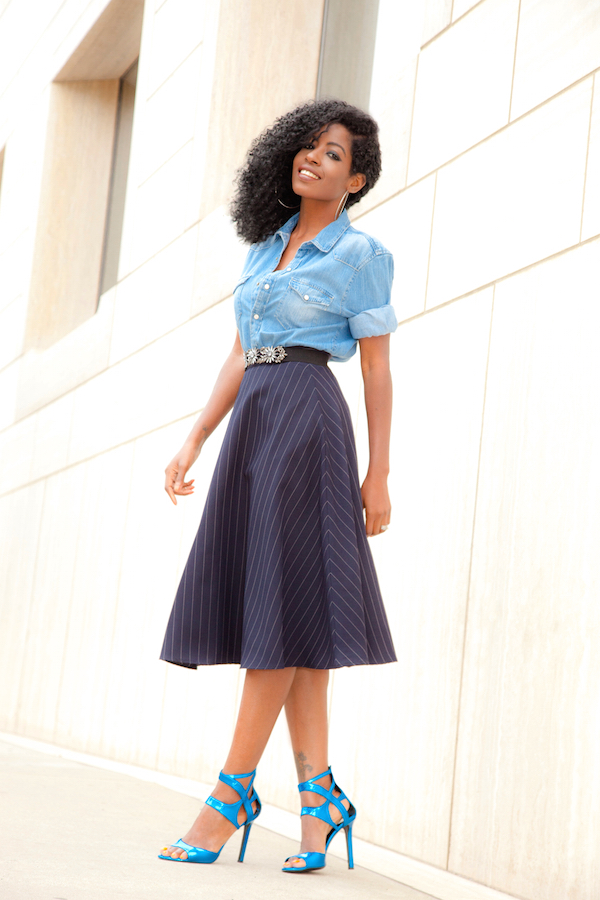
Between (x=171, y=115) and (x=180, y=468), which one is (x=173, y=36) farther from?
(x=180, y=468)

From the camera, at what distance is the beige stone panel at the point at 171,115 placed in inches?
208

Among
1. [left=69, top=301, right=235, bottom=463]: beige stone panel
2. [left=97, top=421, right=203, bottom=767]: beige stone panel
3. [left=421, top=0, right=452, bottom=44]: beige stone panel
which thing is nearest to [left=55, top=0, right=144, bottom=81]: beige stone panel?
[left=69, top=301, right=235, bottom=463]: beige stone panel

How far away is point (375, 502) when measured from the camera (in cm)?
199

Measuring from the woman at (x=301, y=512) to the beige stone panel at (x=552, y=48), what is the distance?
541 millimetres

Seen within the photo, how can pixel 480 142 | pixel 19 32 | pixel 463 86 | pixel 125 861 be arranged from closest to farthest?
1. pixel 125 861
2. pixel 480 142
3. pixel 463 86
4. pixel 19 32

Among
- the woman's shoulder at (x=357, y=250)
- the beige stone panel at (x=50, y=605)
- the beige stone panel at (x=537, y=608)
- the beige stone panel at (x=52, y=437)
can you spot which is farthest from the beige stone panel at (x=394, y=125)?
the beige stone panel at (x=52, y=437)

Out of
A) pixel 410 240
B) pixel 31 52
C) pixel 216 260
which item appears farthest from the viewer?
pixel 31 52

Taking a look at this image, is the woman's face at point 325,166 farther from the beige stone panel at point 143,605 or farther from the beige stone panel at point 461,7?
the beige stone panel at point 143,605

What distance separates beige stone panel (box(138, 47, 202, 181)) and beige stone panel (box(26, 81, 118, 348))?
2.14 meters

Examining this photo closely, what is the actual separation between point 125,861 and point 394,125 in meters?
2.37

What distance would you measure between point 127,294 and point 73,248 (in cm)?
258

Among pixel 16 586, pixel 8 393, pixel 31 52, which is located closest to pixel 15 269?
pixel 8 393

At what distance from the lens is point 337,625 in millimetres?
1814

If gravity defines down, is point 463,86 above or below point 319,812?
above
